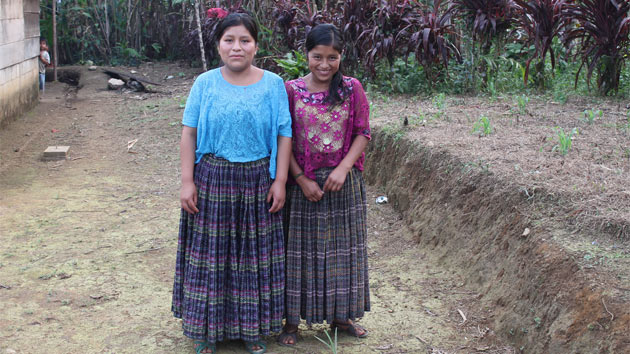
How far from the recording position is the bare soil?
120 inches

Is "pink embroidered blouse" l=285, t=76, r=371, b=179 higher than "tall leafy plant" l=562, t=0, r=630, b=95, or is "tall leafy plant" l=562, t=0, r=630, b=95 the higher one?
"tall leafy plant" l=562, t=0, r=630, b=95

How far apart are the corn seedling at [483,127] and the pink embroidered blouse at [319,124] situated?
2.33 meters

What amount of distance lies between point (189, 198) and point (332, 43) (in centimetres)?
99

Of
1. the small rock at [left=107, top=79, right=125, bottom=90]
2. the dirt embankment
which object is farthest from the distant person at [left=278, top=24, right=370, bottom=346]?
the small rock at [left=107, top=79, right=125, bottom=90]

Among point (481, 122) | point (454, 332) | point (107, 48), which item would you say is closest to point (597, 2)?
point (481, 122)

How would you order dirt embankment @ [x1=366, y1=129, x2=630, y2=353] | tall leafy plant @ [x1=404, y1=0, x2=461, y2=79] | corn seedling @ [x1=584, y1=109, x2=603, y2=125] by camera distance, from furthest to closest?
tall leafy plant @ [x1=404, y1=0, x2=461, y2=79]
corn seedling @ [x1=584, y1=109, x2=603, y2=125]
dirt embankment @ [x1=366, y1=129, x2=630, y2=353]

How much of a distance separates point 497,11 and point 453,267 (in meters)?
4.20

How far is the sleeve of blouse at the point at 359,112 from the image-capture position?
3.06 meters

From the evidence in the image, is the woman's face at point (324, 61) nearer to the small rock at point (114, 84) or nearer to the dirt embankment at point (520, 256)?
the dirt embankment at point (520, 256)

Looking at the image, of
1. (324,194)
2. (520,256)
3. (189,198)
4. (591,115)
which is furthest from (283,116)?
(591,115)

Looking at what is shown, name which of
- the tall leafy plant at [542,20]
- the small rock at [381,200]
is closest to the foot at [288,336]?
the small rock at [381,200]

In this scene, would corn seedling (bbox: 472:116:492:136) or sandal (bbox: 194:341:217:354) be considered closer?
sandal (bbox: 194:341:217:354)

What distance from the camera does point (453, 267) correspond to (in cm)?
406

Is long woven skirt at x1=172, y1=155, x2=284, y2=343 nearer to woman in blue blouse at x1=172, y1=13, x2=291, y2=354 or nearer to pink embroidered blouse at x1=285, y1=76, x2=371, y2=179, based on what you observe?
woman in blue blouse at x1=172, y1=13, x2=291, y2=354
